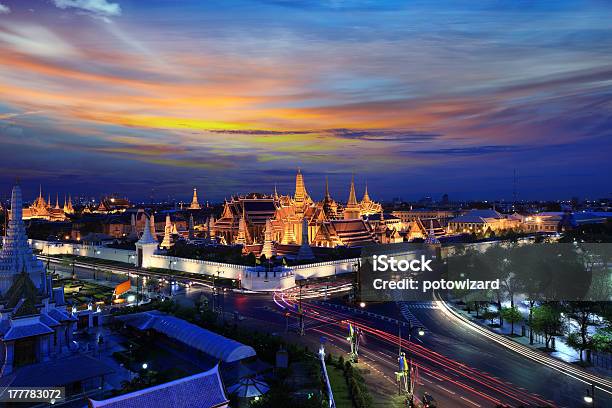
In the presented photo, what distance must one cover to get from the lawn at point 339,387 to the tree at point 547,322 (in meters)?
14.1

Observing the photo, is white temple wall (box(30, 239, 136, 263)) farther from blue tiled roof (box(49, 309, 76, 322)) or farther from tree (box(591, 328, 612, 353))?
tree (box(591, 328, 612, 353))

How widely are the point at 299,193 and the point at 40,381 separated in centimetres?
7188

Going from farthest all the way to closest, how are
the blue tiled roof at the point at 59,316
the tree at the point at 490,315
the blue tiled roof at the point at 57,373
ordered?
the tree at the point at 490,315 < the blue tiled roof at the point at 59,316 < the blue tiled roof at the point at 57,373

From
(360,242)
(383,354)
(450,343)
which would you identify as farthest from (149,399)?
(360,242)

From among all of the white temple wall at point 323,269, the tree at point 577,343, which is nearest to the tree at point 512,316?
the tree at point 577,343

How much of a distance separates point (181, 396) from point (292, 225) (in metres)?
59.0

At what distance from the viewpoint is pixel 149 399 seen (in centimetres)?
1811

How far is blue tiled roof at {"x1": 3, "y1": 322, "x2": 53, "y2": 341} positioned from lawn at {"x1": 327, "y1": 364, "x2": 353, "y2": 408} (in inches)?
584

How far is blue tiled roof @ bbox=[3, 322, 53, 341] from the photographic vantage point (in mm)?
24234

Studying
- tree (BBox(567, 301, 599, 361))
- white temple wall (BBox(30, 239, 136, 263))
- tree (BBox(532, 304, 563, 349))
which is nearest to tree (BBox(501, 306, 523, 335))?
tree (BBox(532, 304, 563, 349))

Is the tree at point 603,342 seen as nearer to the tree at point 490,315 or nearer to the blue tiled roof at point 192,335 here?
the tree at point 490,315

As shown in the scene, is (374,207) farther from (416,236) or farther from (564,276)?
(564,276)

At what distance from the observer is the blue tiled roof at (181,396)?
17.7 metres

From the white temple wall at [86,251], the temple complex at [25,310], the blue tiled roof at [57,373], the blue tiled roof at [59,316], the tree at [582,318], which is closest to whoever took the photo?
the blue tiled roof at [57,373]
